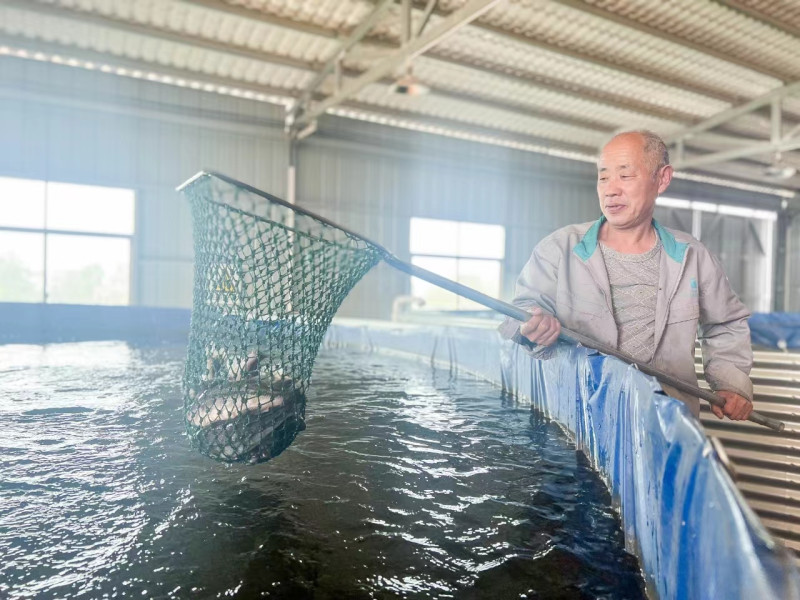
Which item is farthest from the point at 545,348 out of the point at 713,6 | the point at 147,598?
the point at 713,6

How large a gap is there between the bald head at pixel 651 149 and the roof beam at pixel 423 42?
4451 millimetres

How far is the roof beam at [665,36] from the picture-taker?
716cm

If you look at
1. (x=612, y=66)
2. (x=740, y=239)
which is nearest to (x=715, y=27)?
(x=612, y=66)

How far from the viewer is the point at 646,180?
6.80 feet

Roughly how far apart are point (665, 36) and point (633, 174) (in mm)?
7258

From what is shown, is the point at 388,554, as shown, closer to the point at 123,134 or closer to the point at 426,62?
the point at 426,62

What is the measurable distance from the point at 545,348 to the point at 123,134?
32.9 feet

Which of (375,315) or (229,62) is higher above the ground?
(229,62)

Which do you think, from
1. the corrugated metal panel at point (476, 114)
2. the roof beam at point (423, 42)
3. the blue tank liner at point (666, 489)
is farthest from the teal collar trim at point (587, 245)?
the corrugated metal panel at point (476, 114)

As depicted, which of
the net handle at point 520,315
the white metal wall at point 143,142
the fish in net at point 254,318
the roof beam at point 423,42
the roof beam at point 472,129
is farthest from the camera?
the roof beam at point 472,129

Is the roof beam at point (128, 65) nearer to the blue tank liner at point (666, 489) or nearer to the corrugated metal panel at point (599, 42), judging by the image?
the corrugated metal panel at point (599, 42)

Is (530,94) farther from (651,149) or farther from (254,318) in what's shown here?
(254,318)

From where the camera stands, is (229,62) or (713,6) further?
(229,62)

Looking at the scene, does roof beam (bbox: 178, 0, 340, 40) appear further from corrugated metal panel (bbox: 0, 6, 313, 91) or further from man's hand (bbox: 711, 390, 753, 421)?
man's hand (bbox: 711, 390, 753, 421)
